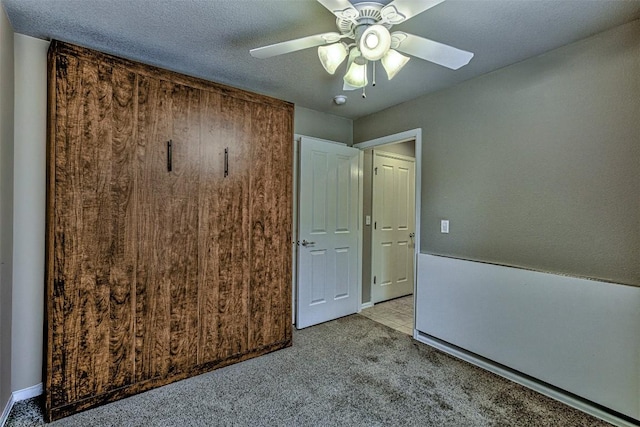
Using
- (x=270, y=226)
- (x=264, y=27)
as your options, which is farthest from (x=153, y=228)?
(x=264, y=27)

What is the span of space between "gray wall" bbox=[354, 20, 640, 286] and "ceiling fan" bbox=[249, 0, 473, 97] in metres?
1.00

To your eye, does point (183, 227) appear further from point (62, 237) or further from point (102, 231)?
point (62, 237)

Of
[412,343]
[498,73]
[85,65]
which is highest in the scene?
[498,73]

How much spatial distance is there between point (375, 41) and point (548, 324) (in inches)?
83.0

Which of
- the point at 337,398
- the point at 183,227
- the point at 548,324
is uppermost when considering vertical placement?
the point at 183,227

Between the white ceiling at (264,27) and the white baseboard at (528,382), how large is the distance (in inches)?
89.9

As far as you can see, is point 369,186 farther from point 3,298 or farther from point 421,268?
point 3,298

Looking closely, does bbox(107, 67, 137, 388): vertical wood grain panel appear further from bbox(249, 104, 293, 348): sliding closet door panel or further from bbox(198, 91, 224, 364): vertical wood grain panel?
bbox(249, 104, 293, 348): sliding closet door panel

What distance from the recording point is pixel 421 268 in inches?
117

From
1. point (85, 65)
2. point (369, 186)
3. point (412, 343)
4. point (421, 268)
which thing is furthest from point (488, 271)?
point (85, 65)

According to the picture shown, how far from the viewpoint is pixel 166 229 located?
7.16ft

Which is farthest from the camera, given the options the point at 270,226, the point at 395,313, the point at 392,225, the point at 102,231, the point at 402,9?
the point at 392,225

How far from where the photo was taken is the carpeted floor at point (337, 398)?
1851 mm

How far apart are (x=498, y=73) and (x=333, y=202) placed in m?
1.87
